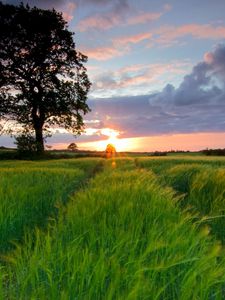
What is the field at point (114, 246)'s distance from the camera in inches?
123

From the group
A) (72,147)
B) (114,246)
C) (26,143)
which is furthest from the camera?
(72,147)

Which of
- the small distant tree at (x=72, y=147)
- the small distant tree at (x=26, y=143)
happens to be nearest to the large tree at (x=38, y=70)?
the small distant tree at (x=26, y=143)

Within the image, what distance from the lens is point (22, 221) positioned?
769 centimetres

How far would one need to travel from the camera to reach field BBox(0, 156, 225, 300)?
3121 mm

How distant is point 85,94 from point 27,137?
7.05 m

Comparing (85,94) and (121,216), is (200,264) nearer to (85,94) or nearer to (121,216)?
(121,216)

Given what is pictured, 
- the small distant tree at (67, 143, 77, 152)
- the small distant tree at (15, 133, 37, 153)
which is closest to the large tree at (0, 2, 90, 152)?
the small distant tree at (15, 133, 37, 153)

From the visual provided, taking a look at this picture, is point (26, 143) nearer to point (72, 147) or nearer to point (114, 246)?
point (72, 147)

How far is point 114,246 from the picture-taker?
386 centimetres

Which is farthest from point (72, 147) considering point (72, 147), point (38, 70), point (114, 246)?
point (114, 246)

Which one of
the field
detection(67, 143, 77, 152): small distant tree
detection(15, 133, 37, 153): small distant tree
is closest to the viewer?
the field

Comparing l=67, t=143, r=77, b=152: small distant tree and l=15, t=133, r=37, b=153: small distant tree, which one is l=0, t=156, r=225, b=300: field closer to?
l=15, t=133, r=37, b=153: small distant tree

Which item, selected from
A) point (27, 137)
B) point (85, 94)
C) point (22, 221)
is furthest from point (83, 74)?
point (22, 221)

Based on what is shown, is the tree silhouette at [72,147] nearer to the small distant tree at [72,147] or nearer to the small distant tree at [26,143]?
the small distant tree at [72,147]
